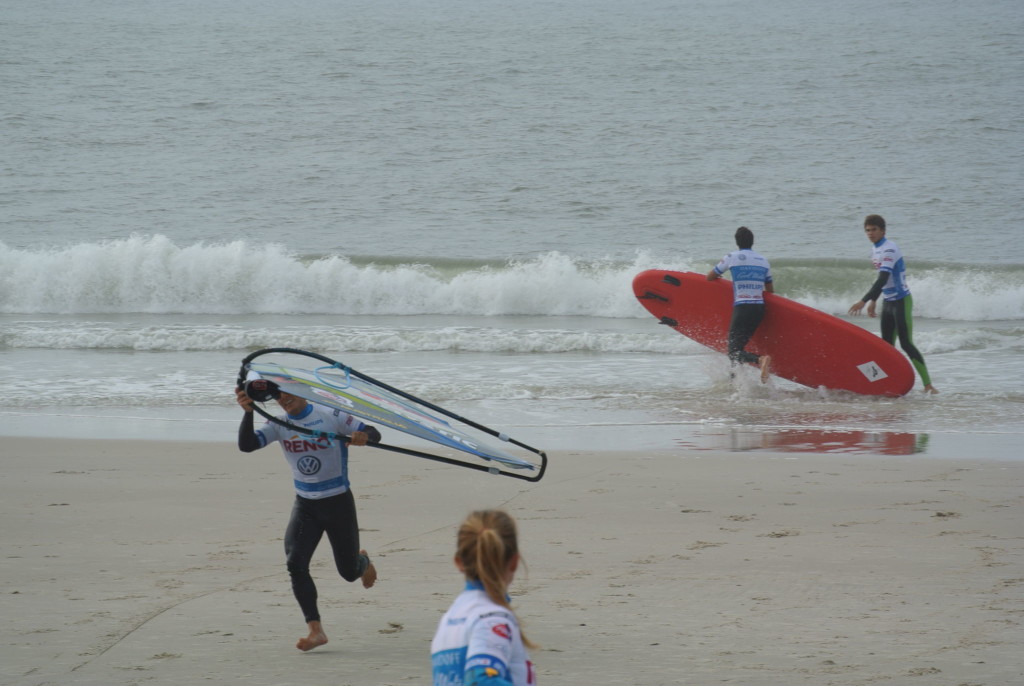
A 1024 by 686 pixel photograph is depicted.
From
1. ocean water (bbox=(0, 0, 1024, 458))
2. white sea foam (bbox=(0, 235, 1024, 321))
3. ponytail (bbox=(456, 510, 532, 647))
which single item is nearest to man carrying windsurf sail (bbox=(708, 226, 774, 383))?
ocean water (bbox=(0, 0, 1024, 458))

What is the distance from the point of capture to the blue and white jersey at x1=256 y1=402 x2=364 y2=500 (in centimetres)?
436

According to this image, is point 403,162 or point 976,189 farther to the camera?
point 403,162

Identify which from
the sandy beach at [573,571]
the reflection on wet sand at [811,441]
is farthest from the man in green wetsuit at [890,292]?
the sandy beach at [573,571]

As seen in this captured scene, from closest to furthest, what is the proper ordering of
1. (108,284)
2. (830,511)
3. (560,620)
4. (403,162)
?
(560,620), (830,511), (108,284), (403,162)

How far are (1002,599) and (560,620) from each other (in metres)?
2.00

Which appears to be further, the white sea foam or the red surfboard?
the white sea foam

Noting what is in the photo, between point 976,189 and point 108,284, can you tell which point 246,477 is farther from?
point 976,189

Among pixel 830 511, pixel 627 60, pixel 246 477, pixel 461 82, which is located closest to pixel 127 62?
pixel 461 82

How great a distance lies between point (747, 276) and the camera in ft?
34.0

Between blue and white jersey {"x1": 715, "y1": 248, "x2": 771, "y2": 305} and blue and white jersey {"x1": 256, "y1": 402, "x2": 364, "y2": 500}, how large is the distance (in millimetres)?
6666

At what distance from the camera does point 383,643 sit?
14.6 feet

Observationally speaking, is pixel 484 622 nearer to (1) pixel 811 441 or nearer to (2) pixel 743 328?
(1) pixel 811 441

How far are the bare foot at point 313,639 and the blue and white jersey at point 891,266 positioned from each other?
7062mm

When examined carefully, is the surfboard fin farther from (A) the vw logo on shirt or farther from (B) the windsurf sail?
(A) the vw logo on shirt
